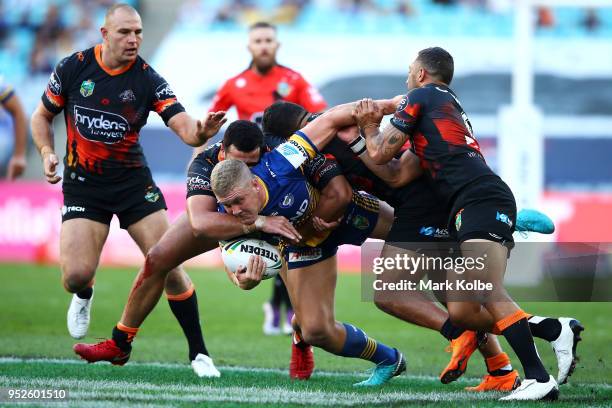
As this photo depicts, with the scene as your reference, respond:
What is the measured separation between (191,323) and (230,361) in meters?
1.03

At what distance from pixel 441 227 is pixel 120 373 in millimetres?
2565

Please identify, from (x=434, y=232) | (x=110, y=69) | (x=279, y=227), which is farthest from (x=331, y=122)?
(x=110, y=69)

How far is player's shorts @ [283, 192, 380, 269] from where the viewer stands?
285 inches

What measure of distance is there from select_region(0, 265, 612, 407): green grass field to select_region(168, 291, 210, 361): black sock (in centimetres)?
24

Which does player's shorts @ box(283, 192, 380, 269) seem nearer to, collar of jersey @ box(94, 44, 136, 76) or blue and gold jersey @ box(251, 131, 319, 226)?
blue and gold jersey @ box(251, 131, 319, 226)

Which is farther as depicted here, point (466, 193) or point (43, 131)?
point (43, 131)

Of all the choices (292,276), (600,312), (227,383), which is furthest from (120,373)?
(600,312)

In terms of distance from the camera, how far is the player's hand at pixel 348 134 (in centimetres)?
698

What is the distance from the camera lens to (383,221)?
300 inches

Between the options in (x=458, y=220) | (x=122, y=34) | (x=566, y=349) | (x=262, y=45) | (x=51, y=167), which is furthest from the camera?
(x=262, y=45)

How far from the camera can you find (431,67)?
22.2 feet

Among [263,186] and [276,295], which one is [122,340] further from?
[276,295]

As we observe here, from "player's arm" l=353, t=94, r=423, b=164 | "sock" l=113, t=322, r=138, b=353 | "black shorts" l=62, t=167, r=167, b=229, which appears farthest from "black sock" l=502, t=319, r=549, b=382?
"black shorts" l=62, t=167, r=167, b=229

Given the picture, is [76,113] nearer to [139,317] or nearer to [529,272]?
[139,317]
